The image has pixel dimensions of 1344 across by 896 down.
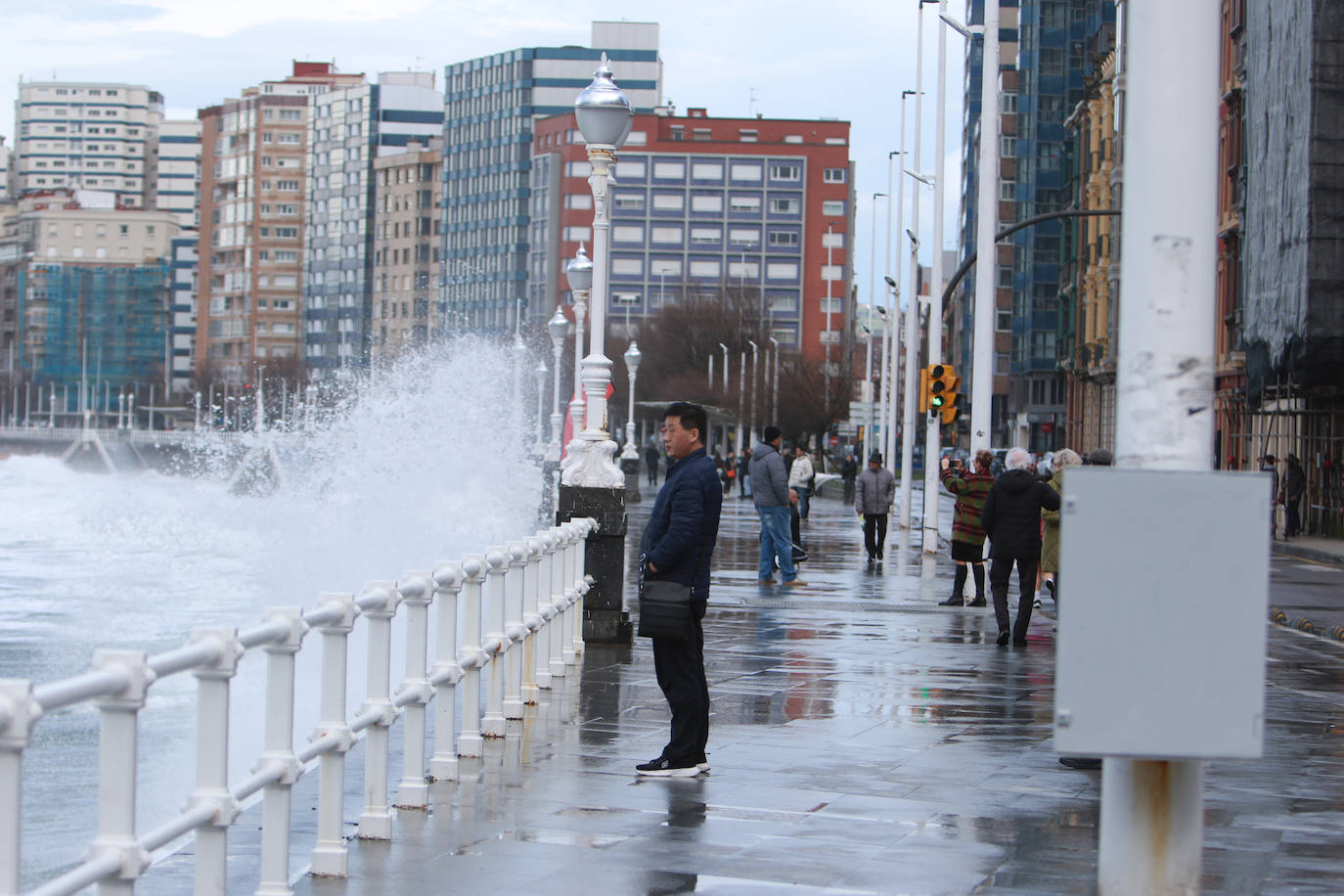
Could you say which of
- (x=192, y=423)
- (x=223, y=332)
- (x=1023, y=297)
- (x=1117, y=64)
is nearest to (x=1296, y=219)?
(x=1117, y=64)

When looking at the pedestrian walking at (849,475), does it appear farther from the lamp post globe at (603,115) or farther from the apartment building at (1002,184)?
Answer: the apartment building at (1002,184)

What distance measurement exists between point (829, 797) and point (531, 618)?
3172 mm

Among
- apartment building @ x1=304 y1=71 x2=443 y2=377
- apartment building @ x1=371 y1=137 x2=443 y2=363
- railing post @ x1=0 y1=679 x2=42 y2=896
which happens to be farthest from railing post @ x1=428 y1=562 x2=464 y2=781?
apartment building @ x1=304 y1=71 x2=443 y2=377

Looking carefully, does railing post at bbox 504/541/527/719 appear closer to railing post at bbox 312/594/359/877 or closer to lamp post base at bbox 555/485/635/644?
railing post at bbox 312/594/359/877

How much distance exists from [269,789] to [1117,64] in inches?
2472

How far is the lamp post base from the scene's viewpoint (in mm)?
14656

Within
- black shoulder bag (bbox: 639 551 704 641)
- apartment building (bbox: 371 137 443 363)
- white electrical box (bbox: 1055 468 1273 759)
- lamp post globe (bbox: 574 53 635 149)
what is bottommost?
black shoulder bag (bbox: 639 551 704 641)

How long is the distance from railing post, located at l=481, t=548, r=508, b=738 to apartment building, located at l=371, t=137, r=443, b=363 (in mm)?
168225

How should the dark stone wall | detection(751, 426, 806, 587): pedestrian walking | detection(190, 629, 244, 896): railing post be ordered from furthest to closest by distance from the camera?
1. the dark stone wall
2. detection(751, 426, 806, 587): pedestrian walking
3. detection(190, 629, 244, 896): railing post

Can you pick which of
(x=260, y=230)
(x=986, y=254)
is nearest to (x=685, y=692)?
(x=986, y=254)

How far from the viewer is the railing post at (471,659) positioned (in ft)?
29.6

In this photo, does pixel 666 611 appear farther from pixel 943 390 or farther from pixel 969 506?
pixel 943 390

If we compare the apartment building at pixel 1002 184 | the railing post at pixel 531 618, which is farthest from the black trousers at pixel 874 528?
the apartment building at pixel 1002 184

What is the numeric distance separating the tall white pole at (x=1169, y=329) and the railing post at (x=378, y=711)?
354 cm
